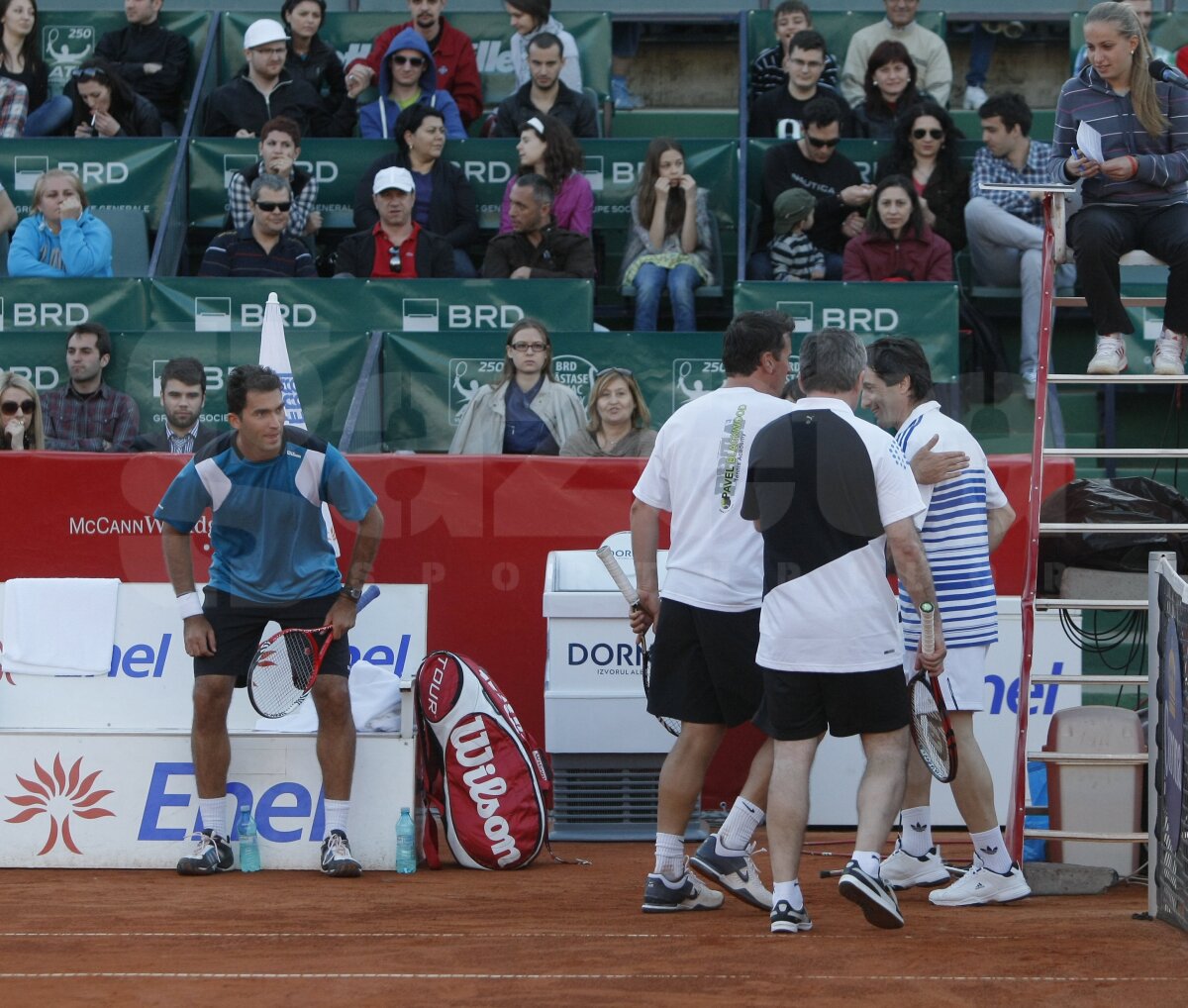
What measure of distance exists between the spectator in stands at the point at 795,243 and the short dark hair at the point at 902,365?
16.5ft

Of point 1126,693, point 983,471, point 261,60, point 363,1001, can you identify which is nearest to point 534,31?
point 261,60

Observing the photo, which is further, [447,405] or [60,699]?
[447,405]

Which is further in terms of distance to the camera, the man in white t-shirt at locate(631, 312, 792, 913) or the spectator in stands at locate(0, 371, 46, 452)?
the spectator in stands at locate(0, 371, 46, 452)

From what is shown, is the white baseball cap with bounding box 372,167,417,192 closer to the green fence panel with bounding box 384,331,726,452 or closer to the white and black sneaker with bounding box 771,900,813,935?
the green fence panel with bounding box 384,331,726,452

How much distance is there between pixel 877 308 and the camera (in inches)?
422

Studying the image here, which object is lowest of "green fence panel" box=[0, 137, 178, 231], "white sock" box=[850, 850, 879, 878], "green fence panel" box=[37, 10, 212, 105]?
"white sock" box=[850, 850, 879, 878]

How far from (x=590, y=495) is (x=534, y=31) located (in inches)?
226

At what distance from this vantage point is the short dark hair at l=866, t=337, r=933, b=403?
665 cm

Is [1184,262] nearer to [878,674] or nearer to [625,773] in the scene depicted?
[878,674]

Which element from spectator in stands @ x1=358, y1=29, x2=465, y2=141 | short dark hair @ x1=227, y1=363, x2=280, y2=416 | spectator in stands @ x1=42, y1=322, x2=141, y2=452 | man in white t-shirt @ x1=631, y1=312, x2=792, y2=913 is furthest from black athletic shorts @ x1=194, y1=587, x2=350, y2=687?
spectator in stands @ x1=358, y1=29, x2=465, y2=141

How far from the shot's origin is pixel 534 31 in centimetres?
1340

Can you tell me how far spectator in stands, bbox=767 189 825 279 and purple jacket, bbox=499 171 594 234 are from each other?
3.99ft

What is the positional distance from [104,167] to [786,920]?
8900 mm

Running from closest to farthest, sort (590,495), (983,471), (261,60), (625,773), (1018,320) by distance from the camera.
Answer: (983,471) < (625,773) < (590,495) < (1018,320) < (261,60)
